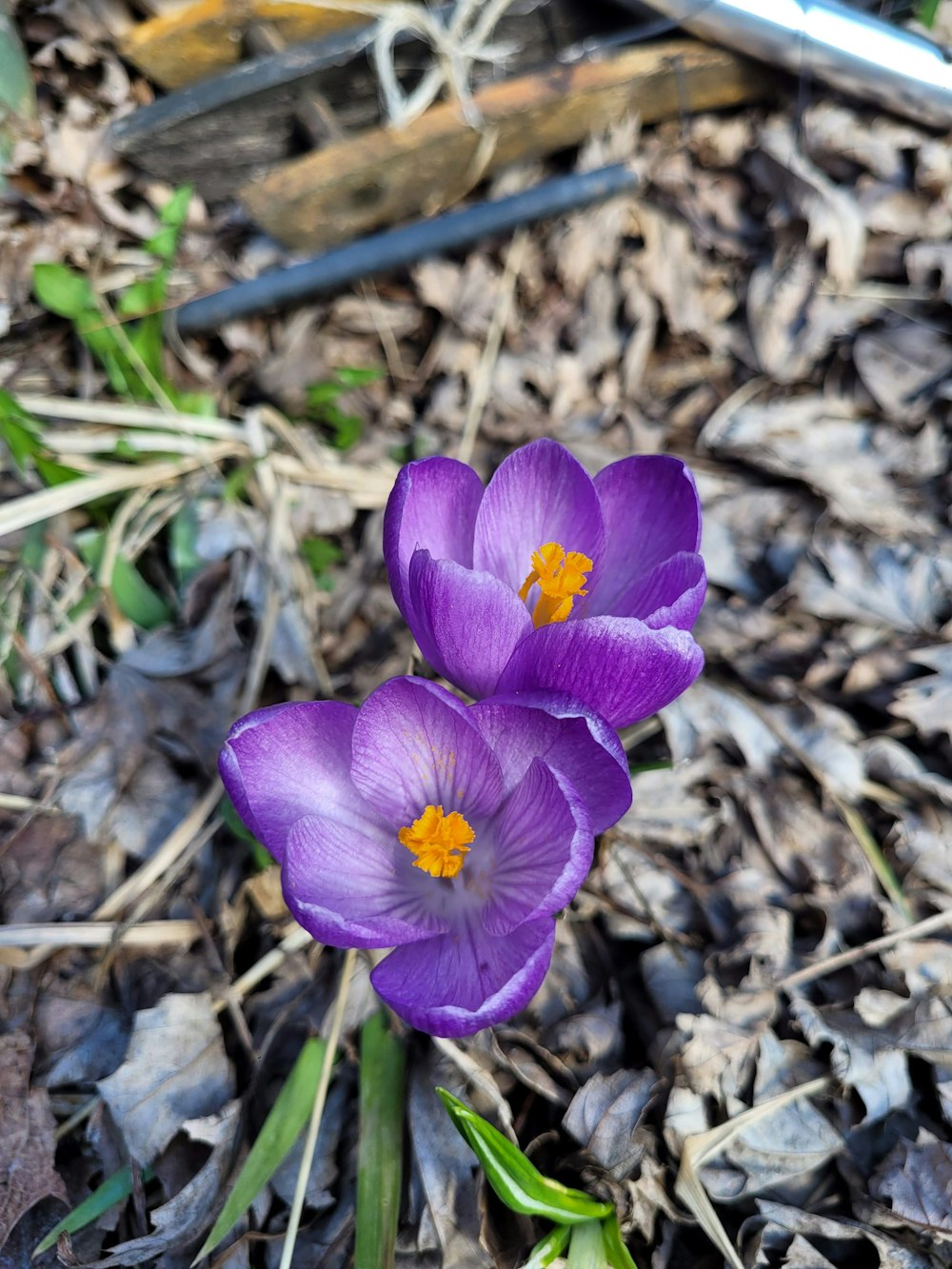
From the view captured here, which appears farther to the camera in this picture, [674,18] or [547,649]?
[674,18]

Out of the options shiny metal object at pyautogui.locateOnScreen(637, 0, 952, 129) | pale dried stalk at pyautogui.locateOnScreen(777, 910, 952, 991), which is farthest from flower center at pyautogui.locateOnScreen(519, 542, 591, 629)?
shiny metal object at pyautogui.locateOnScreen(637, 0, 952, 129)

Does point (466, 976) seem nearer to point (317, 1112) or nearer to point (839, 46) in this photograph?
point (317, 1112)

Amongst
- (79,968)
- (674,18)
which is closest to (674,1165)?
(79,968)

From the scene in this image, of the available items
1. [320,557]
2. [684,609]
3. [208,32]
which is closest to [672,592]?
[684,609]

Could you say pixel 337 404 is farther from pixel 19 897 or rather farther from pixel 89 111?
pixel 19 897

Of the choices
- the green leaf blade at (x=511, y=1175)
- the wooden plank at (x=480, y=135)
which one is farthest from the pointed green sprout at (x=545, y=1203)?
the wooden plank at (x=480, y=135)
